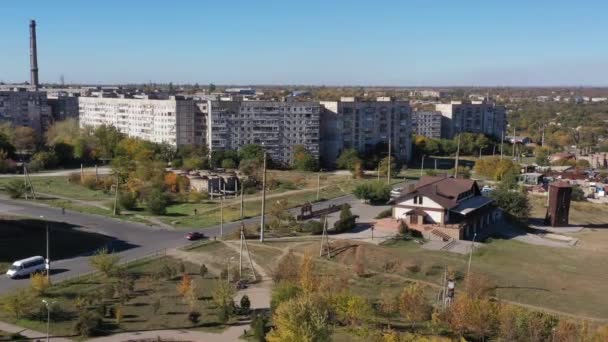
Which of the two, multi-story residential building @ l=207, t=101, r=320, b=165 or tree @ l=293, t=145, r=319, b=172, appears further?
multi-story residential building @ l=207, t=101, r=320, b=165

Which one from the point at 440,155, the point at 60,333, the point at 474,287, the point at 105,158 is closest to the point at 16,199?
the point at 105,158

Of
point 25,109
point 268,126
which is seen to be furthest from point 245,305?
point 25,109

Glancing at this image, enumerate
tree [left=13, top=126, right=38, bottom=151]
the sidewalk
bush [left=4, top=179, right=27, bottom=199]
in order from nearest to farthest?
the sidewalk → bush [left=4, top=179, right=27, bottom=199] → tree [left=13, top=126, right=38, bottom=151]

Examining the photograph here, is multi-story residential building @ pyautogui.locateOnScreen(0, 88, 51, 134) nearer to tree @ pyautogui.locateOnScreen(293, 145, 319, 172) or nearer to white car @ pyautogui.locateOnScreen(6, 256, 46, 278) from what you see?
tree @ pyautogui.locateOnScreen(293, 145, 319, 172)

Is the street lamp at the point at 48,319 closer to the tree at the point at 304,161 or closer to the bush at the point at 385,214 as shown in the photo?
the bush at the point at 385,214

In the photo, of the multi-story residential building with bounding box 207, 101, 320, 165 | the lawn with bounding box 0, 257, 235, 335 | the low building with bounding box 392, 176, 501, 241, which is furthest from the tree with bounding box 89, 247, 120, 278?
the multi-story residential building with bounding box 207, 101, 320, 165

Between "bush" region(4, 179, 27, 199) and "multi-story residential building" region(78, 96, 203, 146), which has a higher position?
"multi-story residential building" region(78, 96, 203, 146)

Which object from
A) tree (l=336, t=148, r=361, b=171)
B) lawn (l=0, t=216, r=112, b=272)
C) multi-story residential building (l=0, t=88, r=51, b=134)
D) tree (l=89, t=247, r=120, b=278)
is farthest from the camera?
multi-story residential building (l=0, t=88, r=51, b=134)
